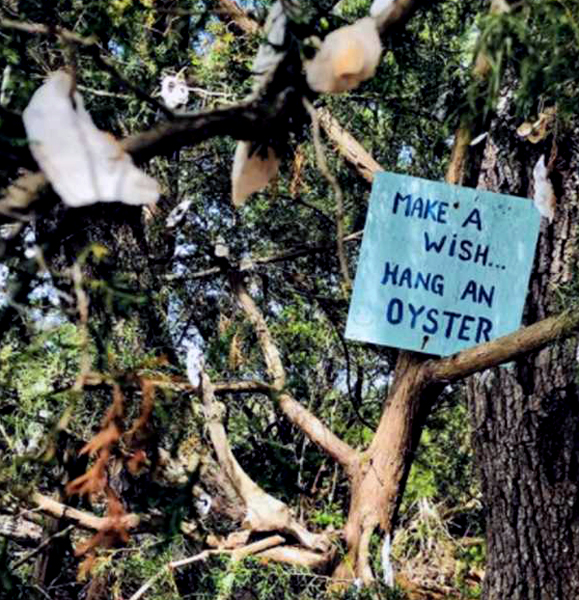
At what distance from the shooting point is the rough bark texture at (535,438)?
165 centimetres

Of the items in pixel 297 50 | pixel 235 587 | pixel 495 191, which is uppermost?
pixel 495 191

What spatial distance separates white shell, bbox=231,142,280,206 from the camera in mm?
675

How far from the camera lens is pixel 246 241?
9.80 ft

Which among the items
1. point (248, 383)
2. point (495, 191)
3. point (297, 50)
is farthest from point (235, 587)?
point (297, 50)

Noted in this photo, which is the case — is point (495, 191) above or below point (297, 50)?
above

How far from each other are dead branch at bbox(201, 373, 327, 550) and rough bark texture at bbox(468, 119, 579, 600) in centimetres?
35

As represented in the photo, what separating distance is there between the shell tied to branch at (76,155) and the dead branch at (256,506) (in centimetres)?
125

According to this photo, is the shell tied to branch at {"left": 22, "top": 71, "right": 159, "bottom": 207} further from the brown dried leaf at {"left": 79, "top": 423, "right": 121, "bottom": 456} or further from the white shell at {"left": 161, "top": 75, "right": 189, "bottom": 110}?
the white shell at {"left": 161, "top": 75, "right": 189, "bottom": 110}

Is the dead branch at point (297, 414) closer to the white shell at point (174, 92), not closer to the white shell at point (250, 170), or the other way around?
the white shell at point (174, 92)

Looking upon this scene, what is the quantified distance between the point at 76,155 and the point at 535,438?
4.09ft

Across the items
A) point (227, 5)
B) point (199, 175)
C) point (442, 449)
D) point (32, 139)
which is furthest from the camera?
point (442, 449)

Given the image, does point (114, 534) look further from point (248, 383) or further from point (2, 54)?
point (248, 383)

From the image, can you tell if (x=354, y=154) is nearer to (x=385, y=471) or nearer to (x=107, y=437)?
(x=385, y=471)

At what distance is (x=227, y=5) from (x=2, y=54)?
1.12 metres
